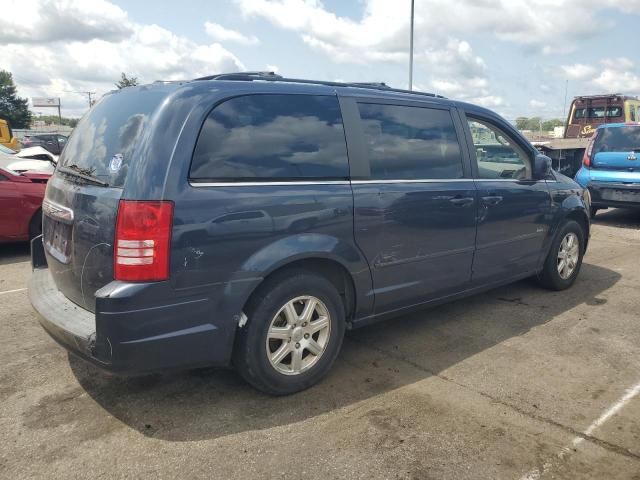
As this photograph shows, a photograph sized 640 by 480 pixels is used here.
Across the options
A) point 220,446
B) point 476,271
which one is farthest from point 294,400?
point 476,271

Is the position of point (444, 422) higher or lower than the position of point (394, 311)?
lower

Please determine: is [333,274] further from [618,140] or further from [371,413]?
[618,140]

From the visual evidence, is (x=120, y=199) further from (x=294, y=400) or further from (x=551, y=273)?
(x=551, y=273)

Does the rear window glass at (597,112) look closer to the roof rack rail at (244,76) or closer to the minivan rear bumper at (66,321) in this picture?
the roof rack rail at (244,76)

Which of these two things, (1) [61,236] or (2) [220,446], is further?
(1) [61,236]

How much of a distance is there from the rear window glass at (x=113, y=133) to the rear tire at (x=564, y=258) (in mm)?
4034

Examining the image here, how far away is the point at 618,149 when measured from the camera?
9.45 m

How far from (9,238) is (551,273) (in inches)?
256

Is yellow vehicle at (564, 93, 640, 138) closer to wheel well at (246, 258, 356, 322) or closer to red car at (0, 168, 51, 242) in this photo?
red car at (0, 168, 51, 242)

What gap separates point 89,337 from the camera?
106 inches

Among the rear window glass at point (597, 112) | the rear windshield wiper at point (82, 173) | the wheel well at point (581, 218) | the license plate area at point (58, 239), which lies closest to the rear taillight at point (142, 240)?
the rear windshield wiper at point (82, 173)

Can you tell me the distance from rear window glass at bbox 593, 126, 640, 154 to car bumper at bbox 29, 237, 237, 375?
9000mm

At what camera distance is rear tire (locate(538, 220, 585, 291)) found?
5.23 metres

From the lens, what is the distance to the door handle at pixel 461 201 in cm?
397
